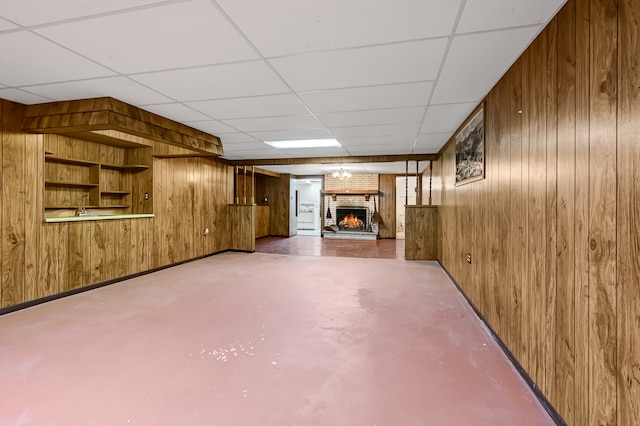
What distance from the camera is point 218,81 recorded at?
263 cm

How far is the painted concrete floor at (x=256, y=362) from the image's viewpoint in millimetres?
1727

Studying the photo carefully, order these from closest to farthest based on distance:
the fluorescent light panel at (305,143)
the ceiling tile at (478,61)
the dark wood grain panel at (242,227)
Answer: the ceiling tile at (478,61)
the fluorescent light panel at (305,143)
the dark wood grain panel at (242,227)

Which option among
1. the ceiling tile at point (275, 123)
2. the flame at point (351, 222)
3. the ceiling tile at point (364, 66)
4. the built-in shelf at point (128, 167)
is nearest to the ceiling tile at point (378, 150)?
the ceiling tile at point (275, 123)

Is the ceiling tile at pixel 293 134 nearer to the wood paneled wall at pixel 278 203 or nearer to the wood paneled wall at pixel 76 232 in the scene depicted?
the wood paneled wall at pixel 76 232

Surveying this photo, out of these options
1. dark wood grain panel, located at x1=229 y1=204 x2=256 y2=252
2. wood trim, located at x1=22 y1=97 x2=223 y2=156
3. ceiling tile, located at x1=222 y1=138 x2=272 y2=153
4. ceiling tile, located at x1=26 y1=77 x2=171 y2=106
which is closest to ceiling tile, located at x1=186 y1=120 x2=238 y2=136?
wood trim, located at x1=22 y1=97 x2=223 y2=156

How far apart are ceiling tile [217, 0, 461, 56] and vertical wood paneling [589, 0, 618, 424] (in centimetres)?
67

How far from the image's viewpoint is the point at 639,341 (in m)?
1.13

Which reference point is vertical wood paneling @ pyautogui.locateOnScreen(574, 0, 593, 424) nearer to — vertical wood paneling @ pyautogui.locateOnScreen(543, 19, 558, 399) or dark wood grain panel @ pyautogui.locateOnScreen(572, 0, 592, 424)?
dark wood grain panel @ pyautogui.locateOnScreen(572, 0, 592, 424)

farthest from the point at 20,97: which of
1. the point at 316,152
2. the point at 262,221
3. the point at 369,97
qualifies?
the point at 262,221

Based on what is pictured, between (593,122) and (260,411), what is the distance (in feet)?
7.19

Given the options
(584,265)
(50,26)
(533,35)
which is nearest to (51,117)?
(50,26)

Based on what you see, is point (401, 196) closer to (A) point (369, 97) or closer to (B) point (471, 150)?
(B) point (471, 150)

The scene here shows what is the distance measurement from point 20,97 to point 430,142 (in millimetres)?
5339

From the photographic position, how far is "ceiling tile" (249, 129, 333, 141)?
442cm
